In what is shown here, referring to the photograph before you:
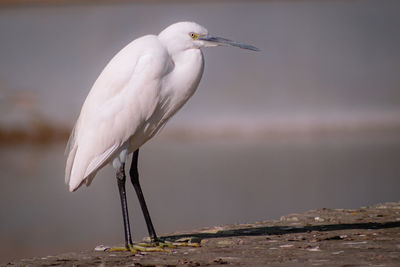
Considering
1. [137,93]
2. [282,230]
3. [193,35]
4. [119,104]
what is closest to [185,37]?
[193,35]

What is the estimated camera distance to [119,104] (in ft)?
13.9

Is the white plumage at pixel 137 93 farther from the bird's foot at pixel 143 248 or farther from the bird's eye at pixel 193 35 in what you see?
the bird's foot at pixel 143 248

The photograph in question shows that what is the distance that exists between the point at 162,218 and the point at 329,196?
297 cm

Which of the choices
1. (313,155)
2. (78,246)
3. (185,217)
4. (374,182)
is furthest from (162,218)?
(313,155)

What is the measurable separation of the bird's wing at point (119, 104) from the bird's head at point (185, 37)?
0.22ft

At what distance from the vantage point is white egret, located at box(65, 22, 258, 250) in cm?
418

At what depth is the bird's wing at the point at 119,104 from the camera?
416 centimetres

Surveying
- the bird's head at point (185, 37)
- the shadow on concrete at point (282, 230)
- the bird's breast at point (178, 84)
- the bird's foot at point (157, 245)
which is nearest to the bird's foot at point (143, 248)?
the bird's foot at point (157, 245)

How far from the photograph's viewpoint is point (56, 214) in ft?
38.6

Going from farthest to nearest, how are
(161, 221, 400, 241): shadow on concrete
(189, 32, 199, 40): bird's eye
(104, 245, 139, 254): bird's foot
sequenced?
(161, 221, 400, 241): shadow on concrete, (189, 32, 199, 40): bird's eye, (104, 245, 139, 254): bird's foot

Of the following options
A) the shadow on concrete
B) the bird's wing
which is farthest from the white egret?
the shadow on concrete

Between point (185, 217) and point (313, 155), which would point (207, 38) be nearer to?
point (185, 217)

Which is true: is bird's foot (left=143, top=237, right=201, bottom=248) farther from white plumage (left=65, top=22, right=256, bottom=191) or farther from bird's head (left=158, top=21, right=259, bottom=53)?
bird's head (left=158, top=21, right=259, bottom=53)

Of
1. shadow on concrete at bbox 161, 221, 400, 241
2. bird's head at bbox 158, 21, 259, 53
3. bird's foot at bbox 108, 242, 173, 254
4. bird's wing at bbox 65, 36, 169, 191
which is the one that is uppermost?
bird's head at bbox 158, 21, 259, 53
